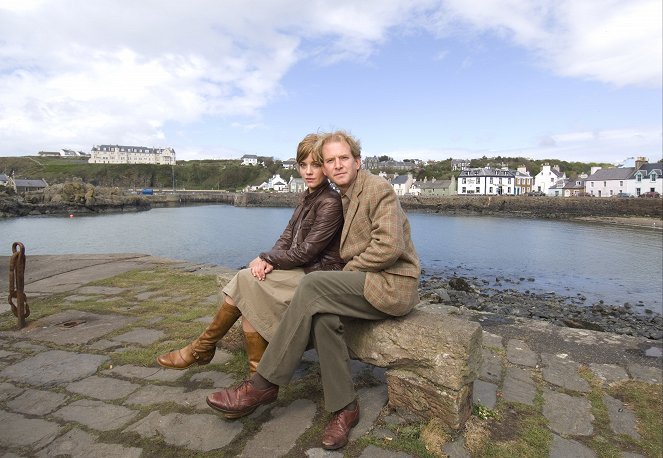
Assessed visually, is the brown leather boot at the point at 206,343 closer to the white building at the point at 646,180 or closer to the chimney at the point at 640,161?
the white building at the point at 646,180

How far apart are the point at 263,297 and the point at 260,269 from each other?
0.23m

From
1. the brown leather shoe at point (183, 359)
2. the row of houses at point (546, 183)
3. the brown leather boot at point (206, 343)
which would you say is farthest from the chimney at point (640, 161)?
the brown leather shoe at point (183, 359)

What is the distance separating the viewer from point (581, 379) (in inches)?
167

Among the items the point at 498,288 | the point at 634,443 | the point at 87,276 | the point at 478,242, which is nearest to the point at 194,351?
the point at 634,443

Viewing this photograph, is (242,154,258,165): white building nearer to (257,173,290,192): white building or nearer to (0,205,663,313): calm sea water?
(257,173,290,192): white building

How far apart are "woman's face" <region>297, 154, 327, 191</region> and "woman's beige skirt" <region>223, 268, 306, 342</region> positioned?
819 millimetres

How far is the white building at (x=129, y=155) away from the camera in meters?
153

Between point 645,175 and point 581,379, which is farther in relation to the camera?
point 645,175

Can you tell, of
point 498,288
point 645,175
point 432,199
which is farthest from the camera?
point 432,199

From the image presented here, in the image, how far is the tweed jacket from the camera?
2.92 metres

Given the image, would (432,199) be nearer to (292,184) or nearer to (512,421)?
(292,184)

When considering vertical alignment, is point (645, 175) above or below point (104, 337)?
above

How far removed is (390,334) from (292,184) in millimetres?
113961

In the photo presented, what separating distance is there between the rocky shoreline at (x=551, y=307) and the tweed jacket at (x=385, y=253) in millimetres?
7048
